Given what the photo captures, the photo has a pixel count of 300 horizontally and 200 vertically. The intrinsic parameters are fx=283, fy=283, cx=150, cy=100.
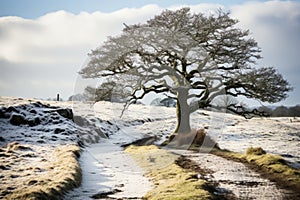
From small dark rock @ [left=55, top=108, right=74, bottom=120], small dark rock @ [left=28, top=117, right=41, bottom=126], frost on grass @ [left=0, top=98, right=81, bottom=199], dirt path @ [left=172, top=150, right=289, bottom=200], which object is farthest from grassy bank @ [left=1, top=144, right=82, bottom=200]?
small dark rock @ [left=55, top=108, right=74, bottom=120]

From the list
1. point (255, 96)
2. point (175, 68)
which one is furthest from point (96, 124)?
point (255, 96)

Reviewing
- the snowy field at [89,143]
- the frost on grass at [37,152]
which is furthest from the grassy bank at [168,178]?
the frost on grass at [37,152]

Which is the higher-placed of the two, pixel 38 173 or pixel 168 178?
pixel 168 178

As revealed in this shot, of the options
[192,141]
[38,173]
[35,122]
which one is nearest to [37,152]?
[38,173]

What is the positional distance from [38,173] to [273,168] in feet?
36.2

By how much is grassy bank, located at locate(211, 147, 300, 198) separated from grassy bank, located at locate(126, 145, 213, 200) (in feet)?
11.1

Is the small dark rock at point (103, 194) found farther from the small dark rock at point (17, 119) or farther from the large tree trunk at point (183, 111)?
the small dark rock at point (17, 119)

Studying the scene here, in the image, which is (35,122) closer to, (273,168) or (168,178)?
(168,178)

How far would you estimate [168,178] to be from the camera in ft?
39.5

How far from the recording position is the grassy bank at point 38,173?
29.5 ft

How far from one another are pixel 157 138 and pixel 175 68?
7393 millimetres

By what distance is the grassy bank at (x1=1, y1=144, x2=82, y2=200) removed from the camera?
29.5 feet

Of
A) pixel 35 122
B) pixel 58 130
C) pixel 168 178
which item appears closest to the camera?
pixel 168 178

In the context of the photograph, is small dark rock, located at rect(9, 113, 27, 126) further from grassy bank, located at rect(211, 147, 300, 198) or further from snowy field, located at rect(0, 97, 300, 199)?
grassy bank, located at rect(211, 147, 300, 198)
